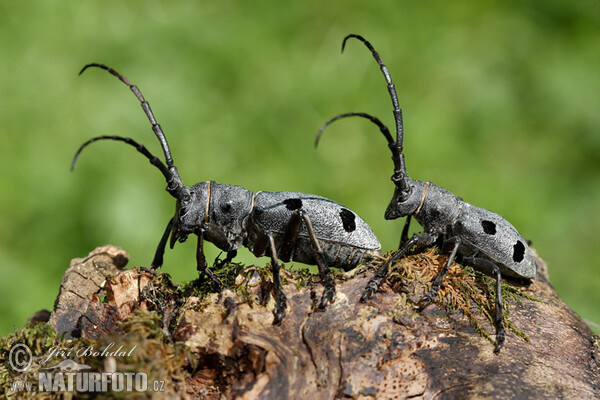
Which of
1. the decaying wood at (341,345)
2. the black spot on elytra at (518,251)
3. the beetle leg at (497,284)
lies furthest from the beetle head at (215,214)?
the black spot on elytra at (518,251)

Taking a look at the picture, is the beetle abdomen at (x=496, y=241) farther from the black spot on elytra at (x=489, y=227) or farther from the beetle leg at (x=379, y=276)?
the beetle leg at (x=379, y=276)

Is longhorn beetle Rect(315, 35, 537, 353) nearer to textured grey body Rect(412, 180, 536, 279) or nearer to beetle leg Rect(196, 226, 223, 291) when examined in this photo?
textured grey body Rect(412, 180, 536, 279)

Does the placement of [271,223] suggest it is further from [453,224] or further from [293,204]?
[453,224]

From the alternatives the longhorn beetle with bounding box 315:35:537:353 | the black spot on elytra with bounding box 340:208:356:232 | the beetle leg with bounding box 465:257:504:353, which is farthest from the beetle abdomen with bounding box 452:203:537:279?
the black spot on elytra with bounding box 340:208:356:232

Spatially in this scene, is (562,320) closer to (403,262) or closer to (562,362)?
(562,362)

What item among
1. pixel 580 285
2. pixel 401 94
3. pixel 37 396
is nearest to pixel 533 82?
pixel 401 94

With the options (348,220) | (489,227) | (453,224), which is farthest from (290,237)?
(489,227)
